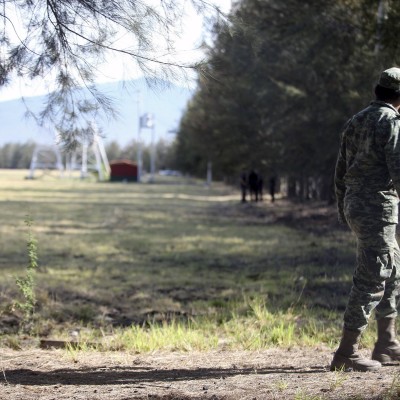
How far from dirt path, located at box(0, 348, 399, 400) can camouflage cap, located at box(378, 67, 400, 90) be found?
6.06 ft

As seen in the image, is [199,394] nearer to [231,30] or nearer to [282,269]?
[231,30]

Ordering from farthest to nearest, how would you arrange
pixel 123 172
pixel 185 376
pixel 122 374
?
pixel 123 172
pixel 122 374
pixel 185 376

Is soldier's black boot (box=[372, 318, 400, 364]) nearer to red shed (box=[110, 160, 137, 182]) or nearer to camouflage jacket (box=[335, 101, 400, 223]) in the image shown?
camouflage jacket (box=[335, 101, 400, 223])

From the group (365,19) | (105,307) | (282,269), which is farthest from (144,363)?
(365,19)

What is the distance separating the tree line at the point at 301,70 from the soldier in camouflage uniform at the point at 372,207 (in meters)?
1.30

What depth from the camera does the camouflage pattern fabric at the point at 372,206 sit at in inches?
178

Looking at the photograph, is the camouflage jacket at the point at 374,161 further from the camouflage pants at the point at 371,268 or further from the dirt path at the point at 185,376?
the dirt path at the point at 185,376

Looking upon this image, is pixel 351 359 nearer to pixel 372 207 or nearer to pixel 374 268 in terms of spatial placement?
pixel 374 268

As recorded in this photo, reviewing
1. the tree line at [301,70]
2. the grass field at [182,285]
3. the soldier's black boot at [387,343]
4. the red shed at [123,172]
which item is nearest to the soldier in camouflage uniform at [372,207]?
the soldier's black boot at [387,343]

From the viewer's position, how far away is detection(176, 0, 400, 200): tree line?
37.5 feet

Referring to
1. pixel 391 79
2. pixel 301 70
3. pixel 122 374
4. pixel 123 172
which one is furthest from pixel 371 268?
pixel 123 172

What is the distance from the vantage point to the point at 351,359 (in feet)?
15.3

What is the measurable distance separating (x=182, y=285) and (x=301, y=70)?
31.2 ft

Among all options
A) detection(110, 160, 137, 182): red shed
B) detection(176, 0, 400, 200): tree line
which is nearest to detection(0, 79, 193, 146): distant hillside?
detection(176, 0, 400, 200): tree line
